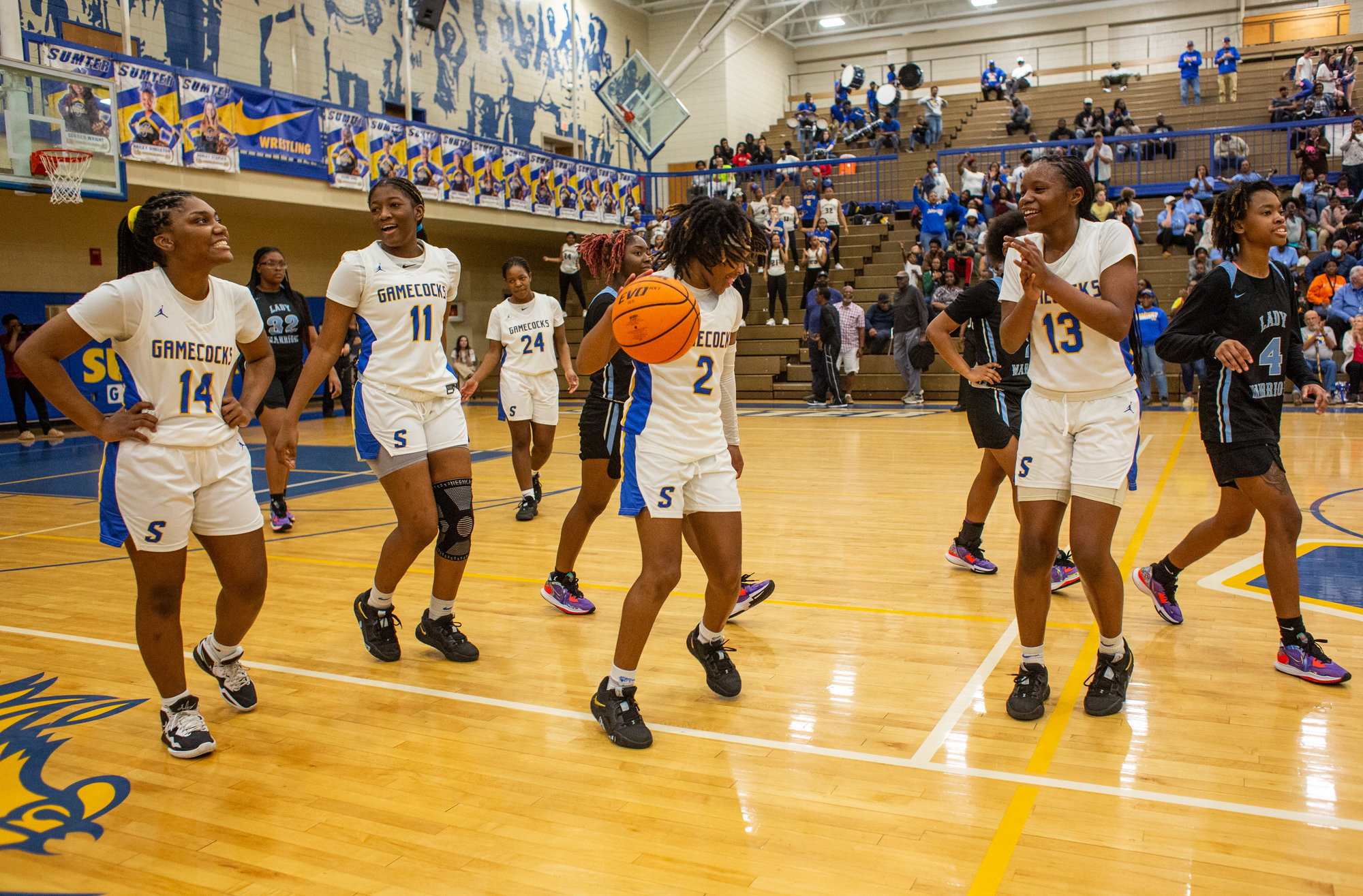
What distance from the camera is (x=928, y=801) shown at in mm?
2863

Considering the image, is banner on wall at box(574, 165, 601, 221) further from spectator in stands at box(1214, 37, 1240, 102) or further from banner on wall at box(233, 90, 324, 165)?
spectator in stands at box(1214, 37, 1240, 102)

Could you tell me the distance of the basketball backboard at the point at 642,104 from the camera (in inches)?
941

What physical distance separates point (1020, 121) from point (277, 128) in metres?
16.8

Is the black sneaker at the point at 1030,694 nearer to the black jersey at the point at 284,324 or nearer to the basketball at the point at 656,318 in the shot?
the basketball at the point at 656,318

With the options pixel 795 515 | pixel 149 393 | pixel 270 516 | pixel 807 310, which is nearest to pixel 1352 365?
pixel 807 310

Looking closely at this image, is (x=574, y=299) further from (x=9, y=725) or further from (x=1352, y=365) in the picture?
(x=9, y=725)

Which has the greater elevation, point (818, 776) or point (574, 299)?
point (574, 299)

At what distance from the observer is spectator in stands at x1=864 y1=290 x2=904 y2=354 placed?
57.9 ft

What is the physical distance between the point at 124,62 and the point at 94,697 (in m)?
12.1

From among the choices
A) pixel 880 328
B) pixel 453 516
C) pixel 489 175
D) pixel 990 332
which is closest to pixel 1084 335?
pixel 990 332

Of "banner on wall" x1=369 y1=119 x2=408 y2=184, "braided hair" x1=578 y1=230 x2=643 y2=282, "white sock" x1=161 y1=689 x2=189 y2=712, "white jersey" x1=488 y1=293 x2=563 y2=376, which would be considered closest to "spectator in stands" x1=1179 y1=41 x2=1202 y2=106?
"banner on wall" x1=369 y1=119 x2=408 y2=184

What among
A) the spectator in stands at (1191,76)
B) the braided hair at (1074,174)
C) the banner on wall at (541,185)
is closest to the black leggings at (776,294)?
the banner on wall at (541,185)

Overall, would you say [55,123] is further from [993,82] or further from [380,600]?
[993,82]

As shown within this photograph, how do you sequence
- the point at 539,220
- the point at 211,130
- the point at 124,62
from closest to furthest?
the point at 124,62, the point at 211,130, the point at 539,220
